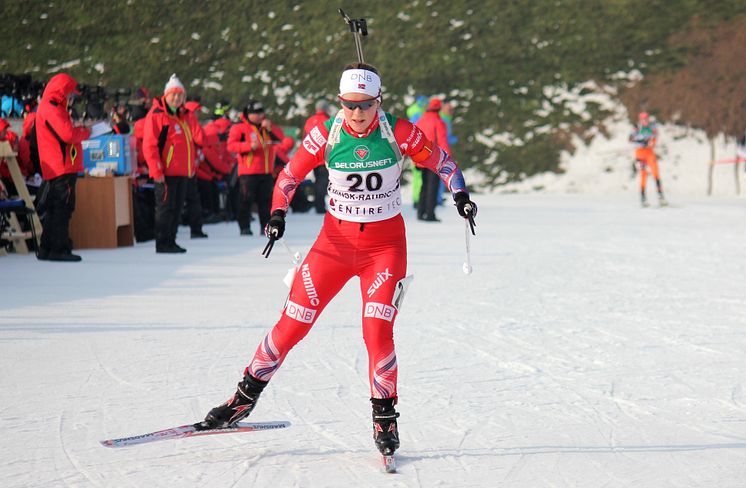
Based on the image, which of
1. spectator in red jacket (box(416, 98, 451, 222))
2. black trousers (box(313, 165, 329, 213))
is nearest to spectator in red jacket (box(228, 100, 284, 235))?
spectator in red jacket (box(416, 98, 451, 222))

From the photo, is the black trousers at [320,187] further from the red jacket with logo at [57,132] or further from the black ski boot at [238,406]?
the black ski boot at [238,406]

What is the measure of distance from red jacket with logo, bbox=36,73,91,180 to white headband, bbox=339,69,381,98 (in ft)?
23.9

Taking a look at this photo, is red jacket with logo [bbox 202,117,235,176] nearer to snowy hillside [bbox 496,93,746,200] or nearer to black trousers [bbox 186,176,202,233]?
black trousers [bbox 186,176,202,233]

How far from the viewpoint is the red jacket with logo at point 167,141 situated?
13453 mm

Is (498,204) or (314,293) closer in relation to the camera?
(314,293)

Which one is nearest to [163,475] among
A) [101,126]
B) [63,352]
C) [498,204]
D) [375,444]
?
[375,444]

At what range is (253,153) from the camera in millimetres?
16109

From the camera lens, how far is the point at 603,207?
24.3m

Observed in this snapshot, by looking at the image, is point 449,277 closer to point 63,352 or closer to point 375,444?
point 63,352

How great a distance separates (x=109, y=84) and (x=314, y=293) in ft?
106

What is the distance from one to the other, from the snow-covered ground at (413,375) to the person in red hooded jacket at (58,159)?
1.18ft

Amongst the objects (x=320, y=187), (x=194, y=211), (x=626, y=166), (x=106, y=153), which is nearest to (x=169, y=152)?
(x=106, y=153)

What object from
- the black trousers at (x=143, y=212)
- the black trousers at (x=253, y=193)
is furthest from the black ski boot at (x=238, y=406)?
the black trousers at (x=253, y=193)

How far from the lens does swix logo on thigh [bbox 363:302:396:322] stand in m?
5.33
